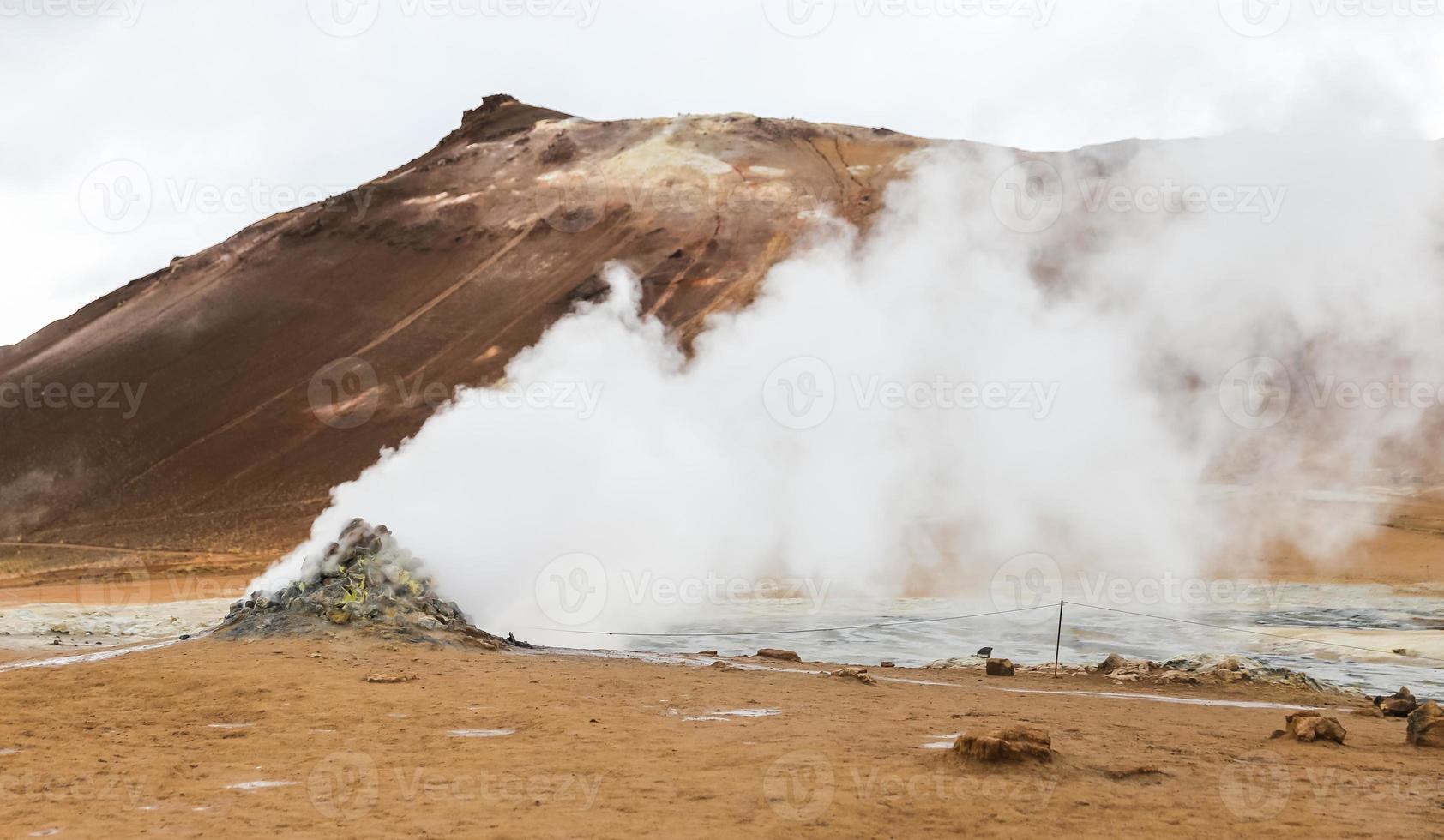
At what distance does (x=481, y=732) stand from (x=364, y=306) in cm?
3908

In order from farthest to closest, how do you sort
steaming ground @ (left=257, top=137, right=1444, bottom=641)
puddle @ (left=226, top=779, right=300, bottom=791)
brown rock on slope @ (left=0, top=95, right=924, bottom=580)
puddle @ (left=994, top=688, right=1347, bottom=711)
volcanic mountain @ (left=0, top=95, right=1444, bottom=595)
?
brown rock on slope @ (left=0, top=95, right=924, bottom=580) → volcanic mountain @ (left=0, top=95, right=1444, bottom=595) → steaming ground @ (left=257, top=137, right=1444, bottom=641) → puddle @ (left=994, top=688, right=1347, bottom=711) → puddle @ (left=226, top=779, right=300, bottom=791)

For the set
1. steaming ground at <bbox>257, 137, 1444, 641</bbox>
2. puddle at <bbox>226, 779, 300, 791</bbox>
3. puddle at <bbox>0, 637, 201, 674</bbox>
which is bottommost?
puddle at <bbox>0, 637, 201, 674</bbox>

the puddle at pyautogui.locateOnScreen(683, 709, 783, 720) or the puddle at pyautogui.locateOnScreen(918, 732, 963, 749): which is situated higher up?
the puddle at pyautogui.locateOnScreen(918, 732, 963, 749)

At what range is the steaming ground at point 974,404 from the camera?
20.8 meters

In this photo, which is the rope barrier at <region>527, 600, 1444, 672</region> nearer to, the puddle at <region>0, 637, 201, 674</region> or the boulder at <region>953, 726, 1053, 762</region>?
the puddle at <region>0, 637, 201, 674</region>

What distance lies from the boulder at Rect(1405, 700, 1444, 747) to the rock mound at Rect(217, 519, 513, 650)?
9.84 metres

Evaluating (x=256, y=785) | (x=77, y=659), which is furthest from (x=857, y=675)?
(x=77, y=659)

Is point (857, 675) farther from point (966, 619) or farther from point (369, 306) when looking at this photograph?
point (369, 306)

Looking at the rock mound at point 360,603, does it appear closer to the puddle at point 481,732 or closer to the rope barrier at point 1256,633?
the puddle at point 481,732

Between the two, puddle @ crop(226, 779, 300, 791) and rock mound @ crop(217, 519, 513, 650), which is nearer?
puddle @ crop(226, 779, 300, 791)

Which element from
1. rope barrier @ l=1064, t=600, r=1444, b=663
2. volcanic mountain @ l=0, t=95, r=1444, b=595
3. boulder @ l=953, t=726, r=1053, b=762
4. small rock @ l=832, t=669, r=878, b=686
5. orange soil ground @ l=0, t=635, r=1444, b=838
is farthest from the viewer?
volcanic mountain @ l=0, t=95, r=1444, b=595

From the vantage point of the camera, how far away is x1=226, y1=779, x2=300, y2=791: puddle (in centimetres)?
756

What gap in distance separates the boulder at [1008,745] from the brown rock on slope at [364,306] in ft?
94.1

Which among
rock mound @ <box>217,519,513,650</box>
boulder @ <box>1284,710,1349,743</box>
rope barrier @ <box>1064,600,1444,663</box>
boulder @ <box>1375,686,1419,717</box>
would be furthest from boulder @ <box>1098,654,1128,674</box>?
rock mound @ <box>217,519,513,650</box>
